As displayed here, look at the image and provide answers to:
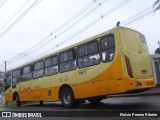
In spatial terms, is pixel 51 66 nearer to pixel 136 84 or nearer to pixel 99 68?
pixel 99 68

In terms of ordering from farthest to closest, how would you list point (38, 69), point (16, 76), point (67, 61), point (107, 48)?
point (16, 76), point (38, 69), point (67, 61), point (107, 48)

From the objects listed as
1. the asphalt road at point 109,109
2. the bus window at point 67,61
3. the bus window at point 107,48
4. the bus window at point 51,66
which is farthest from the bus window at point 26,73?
the bus window at point 107,48

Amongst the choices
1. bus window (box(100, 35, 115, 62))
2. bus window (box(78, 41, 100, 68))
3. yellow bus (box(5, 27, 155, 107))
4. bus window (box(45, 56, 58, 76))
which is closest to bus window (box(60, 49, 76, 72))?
yellow bus (box(5, 27, 155, 107))

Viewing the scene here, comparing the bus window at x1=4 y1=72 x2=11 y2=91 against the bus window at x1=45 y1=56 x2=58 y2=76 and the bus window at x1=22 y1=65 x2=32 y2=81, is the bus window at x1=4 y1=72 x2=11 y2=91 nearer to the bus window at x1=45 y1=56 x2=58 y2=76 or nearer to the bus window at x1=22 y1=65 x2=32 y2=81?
the bus window at x1=22 y1=65 x2=32 y2=81

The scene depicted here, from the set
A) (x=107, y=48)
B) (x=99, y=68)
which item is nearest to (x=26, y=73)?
(x=99, y=68)

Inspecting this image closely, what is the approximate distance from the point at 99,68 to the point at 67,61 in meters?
2.79

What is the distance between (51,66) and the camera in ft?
56.3

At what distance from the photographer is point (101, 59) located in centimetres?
1307

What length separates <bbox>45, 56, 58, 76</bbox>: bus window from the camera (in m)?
16.7

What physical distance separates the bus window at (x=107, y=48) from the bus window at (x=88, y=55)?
390 millimetres

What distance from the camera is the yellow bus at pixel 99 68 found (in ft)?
40.1

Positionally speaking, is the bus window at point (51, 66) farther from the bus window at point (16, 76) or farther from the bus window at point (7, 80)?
the bus window at point (7, 80)

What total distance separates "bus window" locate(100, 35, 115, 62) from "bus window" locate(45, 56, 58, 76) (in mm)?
4239

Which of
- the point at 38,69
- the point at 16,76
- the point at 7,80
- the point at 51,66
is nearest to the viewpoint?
the point at 51,66
